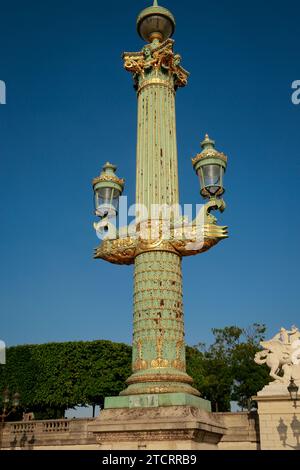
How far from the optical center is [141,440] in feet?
32.9

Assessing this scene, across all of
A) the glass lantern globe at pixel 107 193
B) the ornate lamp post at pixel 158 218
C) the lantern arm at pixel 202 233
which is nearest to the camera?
the ornate lamp post at pixel 158 218

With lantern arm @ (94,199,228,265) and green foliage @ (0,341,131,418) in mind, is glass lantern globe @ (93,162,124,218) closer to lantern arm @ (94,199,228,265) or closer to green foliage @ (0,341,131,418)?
lantern arm @ (94,199,228,265)

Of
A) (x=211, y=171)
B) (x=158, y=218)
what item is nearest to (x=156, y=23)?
(x=211, y=171)

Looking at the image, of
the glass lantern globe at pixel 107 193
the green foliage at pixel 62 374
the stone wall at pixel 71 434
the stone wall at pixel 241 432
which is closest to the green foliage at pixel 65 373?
the green foliage at pixel 62 374

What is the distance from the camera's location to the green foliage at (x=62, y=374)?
32031 mm

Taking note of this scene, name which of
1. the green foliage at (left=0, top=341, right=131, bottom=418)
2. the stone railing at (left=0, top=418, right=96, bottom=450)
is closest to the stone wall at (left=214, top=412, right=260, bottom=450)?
the stone railing at (left=0, top=418, right=96, bottom=450)

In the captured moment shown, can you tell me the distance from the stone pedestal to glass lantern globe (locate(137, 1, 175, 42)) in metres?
13.8

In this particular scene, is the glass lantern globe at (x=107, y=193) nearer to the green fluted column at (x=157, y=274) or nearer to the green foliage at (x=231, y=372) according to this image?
the green fluted column at (x=157, y=274)

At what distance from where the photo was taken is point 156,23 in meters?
14.8

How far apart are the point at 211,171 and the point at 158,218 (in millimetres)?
1860

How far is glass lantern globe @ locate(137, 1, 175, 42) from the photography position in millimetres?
14805

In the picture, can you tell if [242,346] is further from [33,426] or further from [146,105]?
[146,105]

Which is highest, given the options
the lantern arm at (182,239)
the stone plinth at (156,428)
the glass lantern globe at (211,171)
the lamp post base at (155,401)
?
the glass lantern globe at (211,171)
